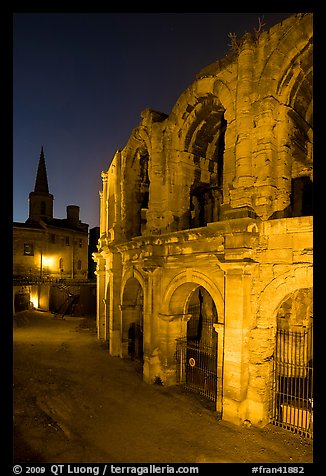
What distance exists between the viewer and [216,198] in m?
13.2

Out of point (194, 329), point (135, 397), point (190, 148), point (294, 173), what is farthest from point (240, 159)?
point (194, 329)

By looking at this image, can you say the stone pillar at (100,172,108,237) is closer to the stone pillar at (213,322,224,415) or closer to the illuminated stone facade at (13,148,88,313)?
the stone pillar at (213,322,224,415)

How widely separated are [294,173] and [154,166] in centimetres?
551

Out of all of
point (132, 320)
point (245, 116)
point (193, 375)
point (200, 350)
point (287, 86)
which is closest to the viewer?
point (287, 86)

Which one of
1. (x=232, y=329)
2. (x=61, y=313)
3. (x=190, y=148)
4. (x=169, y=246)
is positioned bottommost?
(x=61, y=313)

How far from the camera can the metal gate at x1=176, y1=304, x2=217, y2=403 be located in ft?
35.4

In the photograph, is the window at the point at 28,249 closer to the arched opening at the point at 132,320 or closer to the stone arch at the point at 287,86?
the arched opening at the point at 132,320

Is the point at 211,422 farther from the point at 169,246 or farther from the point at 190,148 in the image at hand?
the point at 190,148

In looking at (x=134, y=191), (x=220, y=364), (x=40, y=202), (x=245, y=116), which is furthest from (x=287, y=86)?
(x=40, y=202)

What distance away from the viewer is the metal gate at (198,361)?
35.4 feet

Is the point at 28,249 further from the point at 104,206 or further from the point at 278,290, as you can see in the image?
the point at 278,290

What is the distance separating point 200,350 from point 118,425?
11.2ft

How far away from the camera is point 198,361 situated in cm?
1295

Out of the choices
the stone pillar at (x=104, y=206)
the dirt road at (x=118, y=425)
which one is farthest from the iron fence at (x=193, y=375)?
the stone pillar at (x=104, y=206)
